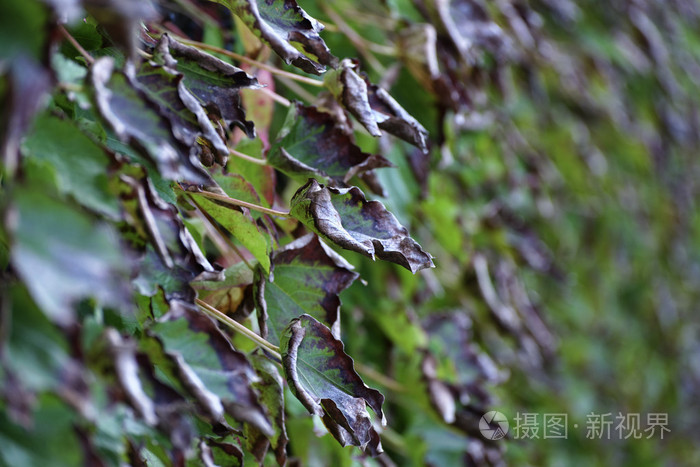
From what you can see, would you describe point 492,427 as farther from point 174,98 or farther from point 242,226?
point 174,98

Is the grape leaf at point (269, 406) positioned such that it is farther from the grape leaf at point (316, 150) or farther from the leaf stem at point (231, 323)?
the grape leaf at point (316, 150)

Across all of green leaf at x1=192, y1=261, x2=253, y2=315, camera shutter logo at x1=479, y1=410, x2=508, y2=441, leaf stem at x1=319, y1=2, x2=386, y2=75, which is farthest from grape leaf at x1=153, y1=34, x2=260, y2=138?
camera shutter logo at x1=479, y1=410, x2=508, y2=441

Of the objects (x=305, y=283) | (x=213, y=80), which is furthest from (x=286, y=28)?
(x=305, y=283)

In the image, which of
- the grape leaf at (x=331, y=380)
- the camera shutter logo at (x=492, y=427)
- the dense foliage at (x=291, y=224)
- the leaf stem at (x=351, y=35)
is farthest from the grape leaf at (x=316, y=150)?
the camera shutter logo at (x=492, y=427)

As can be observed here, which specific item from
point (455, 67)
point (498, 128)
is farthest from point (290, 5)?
point (498, 128)

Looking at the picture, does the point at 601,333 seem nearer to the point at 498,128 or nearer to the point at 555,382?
the point at 555,382

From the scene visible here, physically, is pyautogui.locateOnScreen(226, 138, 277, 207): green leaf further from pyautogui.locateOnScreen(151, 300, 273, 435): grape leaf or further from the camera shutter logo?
the camera shutter logo

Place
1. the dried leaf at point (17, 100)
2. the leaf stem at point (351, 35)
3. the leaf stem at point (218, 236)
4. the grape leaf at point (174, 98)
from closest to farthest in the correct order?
1. the dried leaf at point (17, 100)
2. the grape leaf at point (174, 98)
3. the leaf stem at point (218, 236)
4. the leaf stem at point (351, 35)
